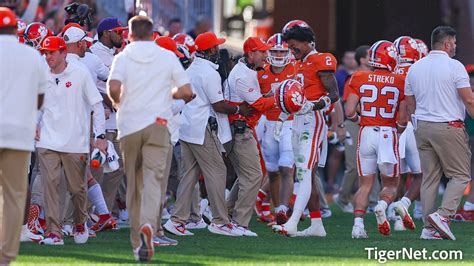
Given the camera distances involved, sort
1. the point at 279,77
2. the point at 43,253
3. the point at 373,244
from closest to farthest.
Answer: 1. the point at 43,253
2. the point at 373,244
3. the point at 279,77

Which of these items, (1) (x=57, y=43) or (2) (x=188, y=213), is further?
(2) (x=188, y=213)

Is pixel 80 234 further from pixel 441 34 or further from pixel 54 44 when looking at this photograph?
pixel 441 34

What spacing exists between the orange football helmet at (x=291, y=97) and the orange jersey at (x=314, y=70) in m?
0.39

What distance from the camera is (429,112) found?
15.4m

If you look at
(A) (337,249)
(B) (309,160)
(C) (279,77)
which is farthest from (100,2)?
(A) (337,249)

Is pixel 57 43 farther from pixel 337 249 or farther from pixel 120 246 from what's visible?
pixel 337 249

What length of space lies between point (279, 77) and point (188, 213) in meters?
2.20

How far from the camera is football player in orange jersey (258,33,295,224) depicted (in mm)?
17031

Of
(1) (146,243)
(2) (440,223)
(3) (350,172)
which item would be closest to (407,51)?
(2) (440,223)

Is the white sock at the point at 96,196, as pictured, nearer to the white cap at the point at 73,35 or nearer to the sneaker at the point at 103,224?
the sneaker at the point at 103,224

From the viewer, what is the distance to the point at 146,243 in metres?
12.3

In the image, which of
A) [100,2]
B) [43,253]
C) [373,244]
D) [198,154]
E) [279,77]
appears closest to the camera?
[43,253]

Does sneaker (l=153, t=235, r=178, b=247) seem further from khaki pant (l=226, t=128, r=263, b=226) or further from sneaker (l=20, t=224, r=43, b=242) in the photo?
khaki pant (l=226, t=128, r=263, b=226)

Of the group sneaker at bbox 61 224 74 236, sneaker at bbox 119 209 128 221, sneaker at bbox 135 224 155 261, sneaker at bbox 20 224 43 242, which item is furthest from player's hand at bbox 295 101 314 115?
sneaker at bbox 135 224 155 261
